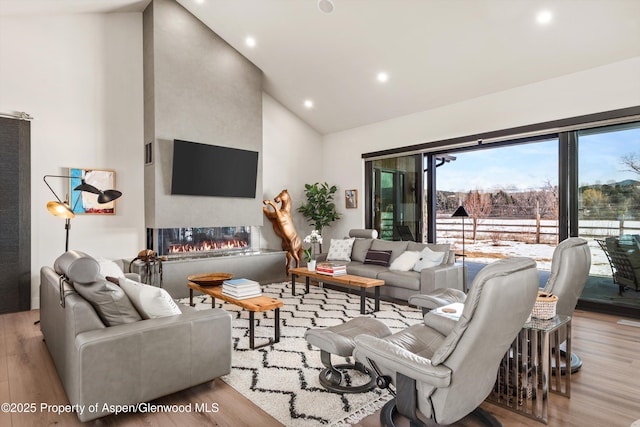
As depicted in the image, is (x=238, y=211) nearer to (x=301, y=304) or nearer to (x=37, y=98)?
(x=301, y=304)

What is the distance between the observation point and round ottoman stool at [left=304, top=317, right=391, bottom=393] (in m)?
2.42

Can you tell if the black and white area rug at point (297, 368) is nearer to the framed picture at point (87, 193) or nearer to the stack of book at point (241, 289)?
the stack of book at point (241, 289)

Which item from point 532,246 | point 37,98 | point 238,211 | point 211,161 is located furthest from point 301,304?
point 532,246

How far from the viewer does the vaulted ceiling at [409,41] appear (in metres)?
4.02

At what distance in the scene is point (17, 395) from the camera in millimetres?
2512

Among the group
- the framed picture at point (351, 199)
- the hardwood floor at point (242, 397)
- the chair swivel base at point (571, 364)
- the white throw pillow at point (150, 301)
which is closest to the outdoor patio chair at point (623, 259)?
the hardwood floor at point (242, 397)

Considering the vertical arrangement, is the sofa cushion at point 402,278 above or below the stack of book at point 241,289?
below

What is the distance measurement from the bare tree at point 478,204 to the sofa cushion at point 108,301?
737cm

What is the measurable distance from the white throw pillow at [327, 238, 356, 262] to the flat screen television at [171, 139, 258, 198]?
1.77 meters

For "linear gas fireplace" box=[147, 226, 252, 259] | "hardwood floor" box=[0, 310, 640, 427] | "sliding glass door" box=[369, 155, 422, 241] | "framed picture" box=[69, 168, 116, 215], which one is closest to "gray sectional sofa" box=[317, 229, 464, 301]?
"sliding glass door" box=[369, 155, 422, 241]

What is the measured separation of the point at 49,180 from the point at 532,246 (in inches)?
337

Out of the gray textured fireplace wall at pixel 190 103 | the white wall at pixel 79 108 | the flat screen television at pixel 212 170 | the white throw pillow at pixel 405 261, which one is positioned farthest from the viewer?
the flat screen television at pixel 212 170

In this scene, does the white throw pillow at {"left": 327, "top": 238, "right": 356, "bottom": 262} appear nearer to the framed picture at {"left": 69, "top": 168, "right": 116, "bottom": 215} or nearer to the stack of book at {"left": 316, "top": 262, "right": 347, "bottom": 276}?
the stack of book at {"left": 316, "top": 262, "right": 347, "bottom": 276}

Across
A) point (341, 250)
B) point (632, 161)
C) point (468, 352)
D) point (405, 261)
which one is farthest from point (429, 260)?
point (468, 352)
